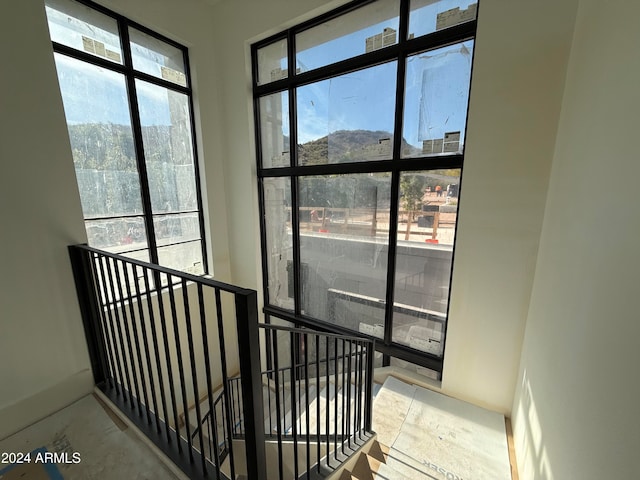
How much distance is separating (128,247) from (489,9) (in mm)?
3693

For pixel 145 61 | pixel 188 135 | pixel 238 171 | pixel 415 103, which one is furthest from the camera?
pixel 238 171

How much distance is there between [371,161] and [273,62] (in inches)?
67.7

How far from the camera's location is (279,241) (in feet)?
11.1

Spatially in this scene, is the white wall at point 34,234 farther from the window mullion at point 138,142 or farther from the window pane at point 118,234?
the window mullion at point 138,142

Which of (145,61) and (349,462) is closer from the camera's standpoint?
(349,462)

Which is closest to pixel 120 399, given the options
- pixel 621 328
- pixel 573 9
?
pixel 621 328

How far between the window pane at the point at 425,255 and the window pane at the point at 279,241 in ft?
4.66

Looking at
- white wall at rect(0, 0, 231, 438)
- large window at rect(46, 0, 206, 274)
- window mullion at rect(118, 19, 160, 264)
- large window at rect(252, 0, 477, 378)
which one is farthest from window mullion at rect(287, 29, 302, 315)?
white wall at rect(0, 0, 231, 438)

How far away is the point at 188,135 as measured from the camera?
3.04 metres

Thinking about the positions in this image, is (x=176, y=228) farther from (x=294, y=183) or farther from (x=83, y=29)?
(x=83, y=29)

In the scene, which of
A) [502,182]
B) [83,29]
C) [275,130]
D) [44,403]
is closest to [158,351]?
[44,403]

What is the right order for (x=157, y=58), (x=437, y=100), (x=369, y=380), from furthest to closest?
(x=157, y=58)
(x=437, y=100)
(x=369, y=380)

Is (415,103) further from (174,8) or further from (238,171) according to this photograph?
(174,8)

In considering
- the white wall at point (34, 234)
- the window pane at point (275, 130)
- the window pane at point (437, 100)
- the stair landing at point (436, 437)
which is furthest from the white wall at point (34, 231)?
the window pane at point (437, 100)
